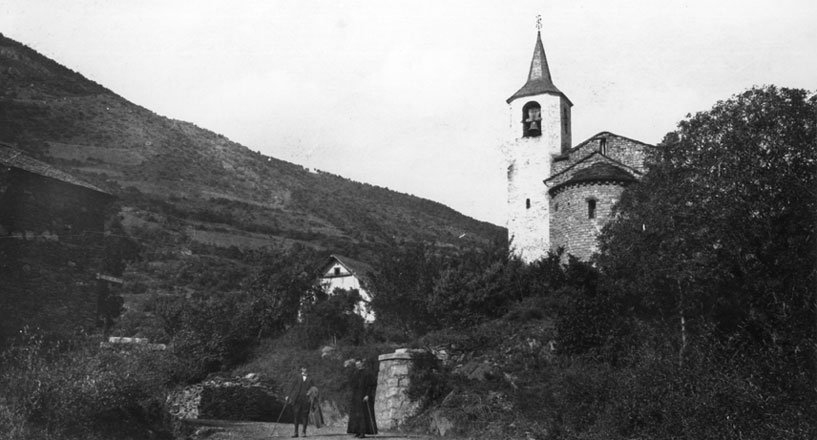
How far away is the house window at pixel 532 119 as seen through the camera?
1590 inches

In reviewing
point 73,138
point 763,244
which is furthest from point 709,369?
point 73,138

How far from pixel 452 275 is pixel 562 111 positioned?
49.1 ft

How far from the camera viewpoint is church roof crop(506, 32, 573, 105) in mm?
40625

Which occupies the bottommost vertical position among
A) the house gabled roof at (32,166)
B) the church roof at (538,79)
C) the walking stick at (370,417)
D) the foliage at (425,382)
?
the walking stick at (370,417)

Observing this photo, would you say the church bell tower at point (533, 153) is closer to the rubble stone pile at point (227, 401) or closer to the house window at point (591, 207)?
A: the house window at point (591, 207)

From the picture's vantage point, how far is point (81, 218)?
24125mm

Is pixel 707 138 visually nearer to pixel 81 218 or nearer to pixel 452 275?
pixel 452 275

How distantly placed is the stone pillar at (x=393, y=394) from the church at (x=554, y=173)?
16.4m

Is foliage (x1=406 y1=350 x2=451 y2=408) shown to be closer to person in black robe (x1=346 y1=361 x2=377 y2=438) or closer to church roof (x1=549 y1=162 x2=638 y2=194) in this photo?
person in black robe (x1=346 y1=361 x2=377 y2=438)

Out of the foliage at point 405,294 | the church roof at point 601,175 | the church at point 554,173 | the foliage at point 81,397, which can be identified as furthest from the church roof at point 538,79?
the foliage at point 81,397

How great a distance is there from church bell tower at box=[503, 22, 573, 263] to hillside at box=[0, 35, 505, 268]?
73.0 feet

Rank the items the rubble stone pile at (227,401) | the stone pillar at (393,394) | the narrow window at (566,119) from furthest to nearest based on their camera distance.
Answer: the narrow window at (566,119) < the rubble stone pile at (227,401) < the stone pillar at (393,394)

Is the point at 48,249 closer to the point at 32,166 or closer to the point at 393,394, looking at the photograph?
the point at 32,166

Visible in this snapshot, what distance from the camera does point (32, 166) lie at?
76.0ft
